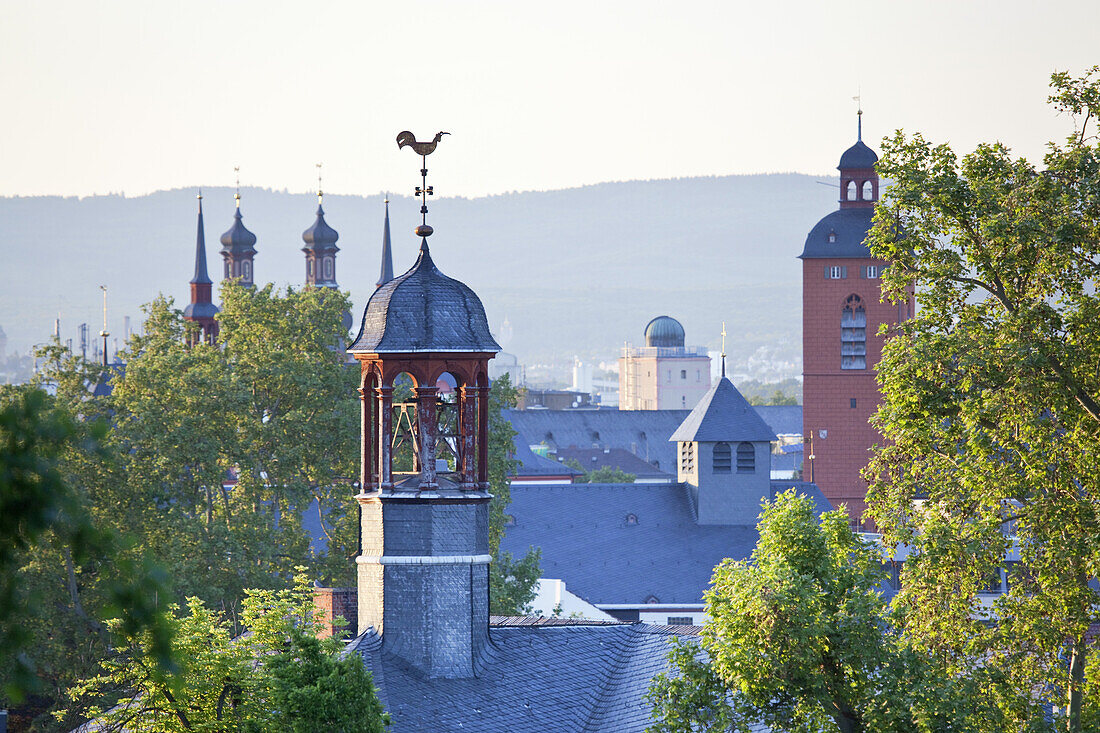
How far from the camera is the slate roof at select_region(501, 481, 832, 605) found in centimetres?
5881

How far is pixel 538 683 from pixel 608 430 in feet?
410

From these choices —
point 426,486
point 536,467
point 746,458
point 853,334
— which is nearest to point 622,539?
point 746,458

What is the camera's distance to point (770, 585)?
17.1 meters

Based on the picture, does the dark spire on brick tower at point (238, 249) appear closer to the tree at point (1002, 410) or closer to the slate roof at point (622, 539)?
the slate roof at point (622, 539)

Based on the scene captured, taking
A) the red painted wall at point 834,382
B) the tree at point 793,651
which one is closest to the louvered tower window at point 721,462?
the red painted wall at point 834,382

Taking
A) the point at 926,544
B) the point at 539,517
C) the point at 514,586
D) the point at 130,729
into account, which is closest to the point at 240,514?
the point at 514,586

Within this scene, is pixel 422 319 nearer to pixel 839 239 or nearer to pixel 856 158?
pixel 839 239

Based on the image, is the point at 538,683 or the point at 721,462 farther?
the point at 721,462

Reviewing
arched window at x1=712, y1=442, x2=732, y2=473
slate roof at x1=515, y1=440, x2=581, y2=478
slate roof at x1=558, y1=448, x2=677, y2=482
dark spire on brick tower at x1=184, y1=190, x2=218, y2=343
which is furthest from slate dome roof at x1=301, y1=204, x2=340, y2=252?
arched window at x1=712, y1=442, x2=732, y2=473

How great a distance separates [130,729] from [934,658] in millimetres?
9012

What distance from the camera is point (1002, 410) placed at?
1908cm

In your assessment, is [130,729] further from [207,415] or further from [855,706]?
[207,415]

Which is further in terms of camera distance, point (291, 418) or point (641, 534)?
point (641, 534)

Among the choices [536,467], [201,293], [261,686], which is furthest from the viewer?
[536,467]
